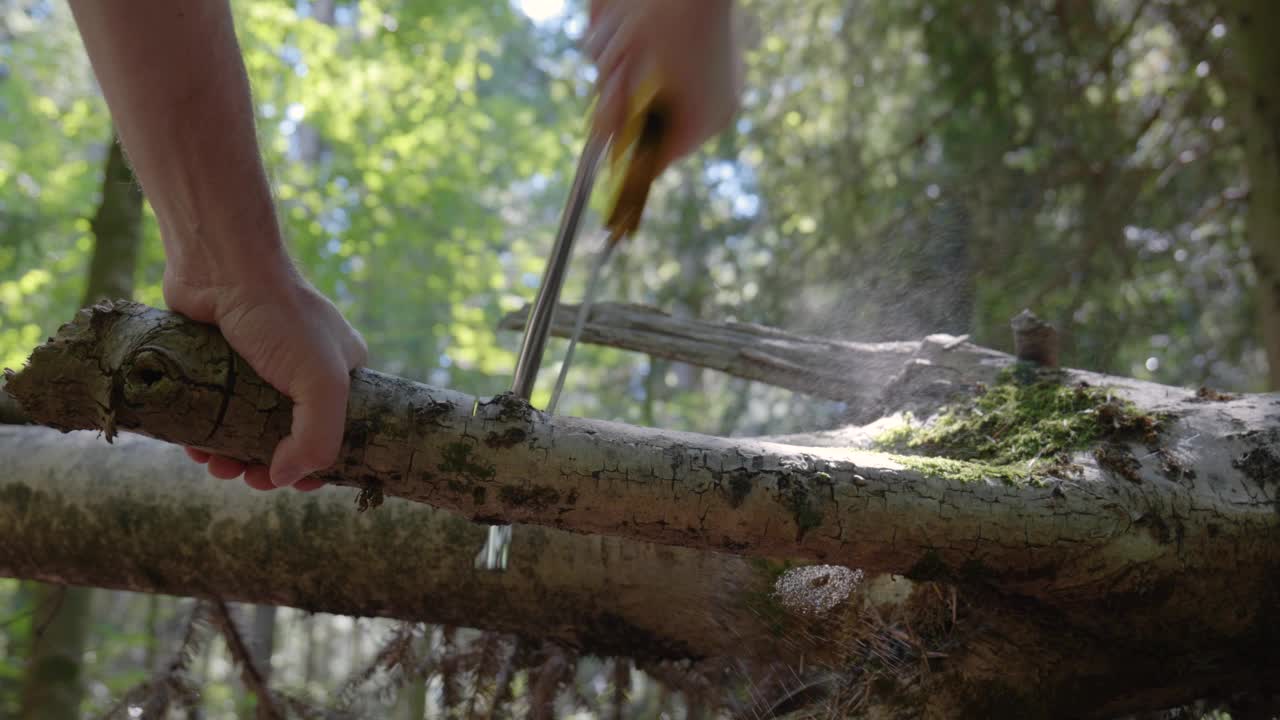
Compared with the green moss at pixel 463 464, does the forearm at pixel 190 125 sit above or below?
above

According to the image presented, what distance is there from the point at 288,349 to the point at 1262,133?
4.42 meters

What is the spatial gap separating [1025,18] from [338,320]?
4928 mm

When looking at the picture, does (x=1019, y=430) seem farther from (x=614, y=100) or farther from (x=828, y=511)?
(x=614, y=100)

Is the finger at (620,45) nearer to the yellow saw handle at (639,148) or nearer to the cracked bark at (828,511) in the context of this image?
the yellow saw handle at (639,148)

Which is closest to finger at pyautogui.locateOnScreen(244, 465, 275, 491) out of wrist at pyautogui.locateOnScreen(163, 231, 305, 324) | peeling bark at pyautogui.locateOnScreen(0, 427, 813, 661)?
wrist at pyautogui.locateOnScreen(163, 231, 305, 324)

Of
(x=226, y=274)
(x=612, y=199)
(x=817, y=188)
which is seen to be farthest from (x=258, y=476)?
(x=817, y=188)

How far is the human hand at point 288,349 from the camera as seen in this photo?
129cm

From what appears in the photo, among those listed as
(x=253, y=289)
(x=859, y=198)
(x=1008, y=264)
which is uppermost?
(x=859, y=198)

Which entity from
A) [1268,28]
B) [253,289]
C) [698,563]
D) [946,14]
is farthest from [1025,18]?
[253,289]

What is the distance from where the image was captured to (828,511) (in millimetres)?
1469

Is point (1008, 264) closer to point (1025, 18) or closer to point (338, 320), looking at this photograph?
point (1025, 18)

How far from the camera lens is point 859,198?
5.50 meters

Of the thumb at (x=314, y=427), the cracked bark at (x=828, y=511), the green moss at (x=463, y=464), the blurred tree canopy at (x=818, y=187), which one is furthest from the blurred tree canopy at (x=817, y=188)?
the thumb at (x=314, y=427)

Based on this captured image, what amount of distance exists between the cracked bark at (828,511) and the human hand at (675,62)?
547mm
